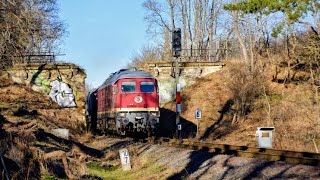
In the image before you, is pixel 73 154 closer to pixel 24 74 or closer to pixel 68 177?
pixel 68 177

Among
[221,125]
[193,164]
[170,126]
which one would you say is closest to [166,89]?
[170,126]

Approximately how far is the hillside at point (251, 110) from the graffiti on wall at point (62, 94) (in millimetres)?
8117

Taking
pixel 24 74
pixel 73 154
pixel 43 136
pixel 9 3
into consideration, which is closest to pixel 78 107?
pixel 24 74

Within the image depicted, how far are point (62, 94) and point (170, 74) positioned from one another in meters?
9.45

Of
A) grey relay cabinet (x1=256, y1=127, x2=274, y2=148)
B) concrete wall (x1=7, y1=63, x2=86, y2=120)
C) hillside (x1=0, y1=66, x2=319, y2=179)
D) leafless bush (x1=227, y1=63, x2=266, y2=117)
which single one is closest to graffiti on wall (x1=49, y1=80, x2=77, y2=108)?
concrete wall (x1=7, y1=63, x2=86, y2=120)

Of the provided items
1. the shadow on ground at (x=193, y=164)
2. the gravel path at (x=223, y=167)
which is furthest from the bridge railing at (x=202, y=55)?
the shadow on ground at (x=193, y=164)

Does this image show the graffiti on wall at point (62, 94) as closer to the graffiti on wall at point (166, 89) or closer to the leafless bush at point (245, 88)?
the graffiti on wall at point (166, 89)

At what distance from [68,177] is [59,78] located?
25.0m

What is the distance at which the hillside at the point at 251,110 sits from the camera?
2314 cm

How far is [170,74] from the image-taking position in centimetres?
3759

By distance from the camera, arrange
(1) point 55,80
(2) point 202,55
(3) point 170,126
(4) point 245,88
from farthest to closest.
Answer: (2) point 202,55 → (1) point 55,80 → (3) point 170,126 → (4) point 245,88

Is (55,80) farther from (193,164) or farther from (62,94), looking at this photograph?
(193,164)

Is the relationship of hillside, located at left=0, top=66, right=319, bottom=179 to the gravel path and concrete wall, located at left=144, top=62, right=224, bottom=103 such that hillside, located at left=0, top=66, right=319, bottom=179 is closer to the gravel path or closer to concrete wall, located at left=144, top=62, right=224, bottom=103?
the gravel path

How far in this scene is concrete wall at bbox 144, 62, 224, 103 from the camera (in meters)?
37.5
